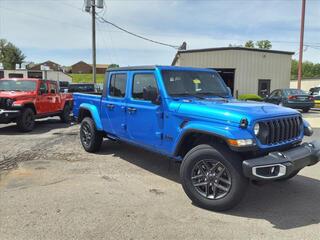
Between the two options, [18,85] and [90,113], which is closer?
[90,113]

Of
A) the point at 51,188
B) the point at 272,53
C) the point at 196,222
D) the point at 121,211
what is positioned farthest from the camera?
the point at 272,53

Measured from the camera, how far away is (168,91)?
557 centimetres

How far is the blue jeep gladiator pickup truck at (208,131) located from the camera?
14.2ft

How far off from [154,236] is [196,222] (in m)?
0.63

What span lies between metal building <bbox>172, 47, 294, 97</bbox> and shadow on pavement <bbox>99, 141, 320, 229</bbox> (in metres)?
21.9

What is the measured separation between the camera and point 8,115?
35.6ft

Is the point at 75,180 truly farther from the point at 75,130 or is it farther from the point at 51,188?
the point at 75,130

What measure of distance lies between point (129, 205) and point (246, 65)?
24874 millimetres

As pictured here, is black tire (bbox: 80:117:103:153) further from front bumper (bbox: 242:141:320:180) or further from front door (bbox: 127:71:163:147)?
front bumper (bbox: 242:141:320:180)

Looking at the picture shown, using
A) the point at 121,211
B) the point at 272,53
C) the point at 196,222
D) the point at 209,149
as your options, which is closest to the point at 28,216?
the point at 121,211

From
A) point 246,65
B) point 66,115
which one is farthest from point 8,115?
point 246,65

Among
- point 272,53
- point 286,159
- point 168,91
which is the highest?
point 272,53

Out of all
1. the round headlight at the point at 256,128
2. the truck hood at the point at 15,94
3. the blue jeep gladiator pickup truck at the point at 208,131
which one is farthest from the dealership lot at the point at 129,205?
the truck hood at the point at 15,94

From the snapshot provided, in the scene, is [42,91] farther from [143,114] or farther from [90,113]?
[143,114]
